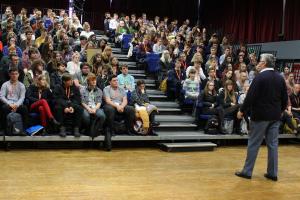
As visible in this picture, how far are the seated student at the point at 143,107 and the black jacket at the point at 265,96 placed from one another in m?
2.22

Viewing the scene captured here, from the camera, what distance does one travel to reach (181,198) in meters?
3.88

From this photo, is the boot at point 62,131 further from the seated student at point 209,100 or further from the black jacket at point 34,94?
the seated student at point 209,100

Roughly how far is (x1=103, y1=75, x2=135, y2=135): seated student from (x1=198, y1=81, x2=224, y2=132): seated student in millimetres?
1374

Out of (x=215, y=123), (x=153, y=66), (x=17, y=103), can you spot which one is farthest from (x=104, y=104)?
(x=153, y=66)

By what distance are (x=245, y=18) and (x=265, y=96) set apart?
985cm

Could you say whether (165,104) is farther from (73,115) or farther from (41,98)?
(41,98)

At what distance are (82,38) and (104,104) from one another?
9.72 feet

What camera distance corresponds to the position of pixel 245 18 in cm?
1388

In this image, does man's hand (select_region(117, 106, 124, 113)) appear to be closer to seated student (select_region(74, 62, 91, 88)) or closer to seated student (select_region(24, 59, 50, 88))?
seated student (select_region(74, 62, 91, 88))

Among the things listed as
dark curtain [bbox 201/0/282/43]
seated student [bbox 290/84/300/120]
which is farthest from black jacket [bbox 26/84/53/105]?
dark curtain [bbox 201/0/282/43]

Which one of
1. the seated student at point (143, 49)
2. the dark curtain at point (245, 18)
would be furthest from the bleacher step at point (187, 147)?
the dark curtain at point (245, 18)

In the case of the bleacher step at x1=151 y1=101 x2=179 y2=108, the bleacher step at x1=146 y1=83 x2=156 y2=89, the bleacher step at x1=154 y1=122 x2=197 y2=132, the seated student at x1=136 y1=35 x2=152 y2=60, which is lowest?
the bleacher step at x1=154 y1=122 x2=197 y2=132

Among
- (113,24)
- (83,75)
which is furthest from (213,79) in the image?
(113,24)

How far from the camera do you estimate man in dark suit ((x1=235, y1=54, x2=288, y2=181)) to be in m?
4.57
